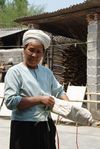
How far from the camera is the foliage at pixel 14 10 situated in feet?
156

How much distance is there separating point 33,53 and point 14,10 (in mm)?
46168

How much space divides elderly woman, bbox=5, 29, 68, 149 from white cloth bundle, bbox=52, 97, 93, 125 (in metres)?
0.07

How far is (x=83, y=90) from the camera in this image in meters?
12.2

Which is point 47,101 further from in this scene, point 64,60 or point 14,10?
point 14,10

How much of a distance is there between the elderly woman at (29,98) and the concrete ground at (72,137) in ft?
13.8

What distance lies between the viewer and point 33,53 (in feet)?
11.3

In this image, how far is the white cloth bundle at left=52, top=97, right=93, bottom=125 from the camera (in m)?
3.32

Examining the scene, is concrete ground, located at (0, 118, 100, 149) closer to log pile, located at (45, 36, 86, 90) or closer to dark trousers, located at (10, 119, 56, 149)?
log pile, located at (45, 36, 86, 90)

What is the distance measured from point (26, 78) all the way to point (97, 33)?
29.5ft

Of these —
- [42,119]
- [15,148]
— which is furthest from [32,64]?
[15,148]

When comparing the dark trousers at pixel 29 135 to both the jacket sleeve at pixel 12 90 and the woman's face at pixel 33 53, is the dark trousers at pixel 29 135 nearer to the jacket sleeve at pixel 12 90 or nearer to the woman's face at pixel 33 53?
the jacket sleeve at pixel 12 90

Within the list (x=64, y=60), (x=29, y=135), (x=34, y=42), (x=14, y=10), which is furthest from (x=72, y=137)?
(x=14, y=10)

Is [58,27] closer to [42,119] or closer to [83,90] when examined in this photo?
[83,90]

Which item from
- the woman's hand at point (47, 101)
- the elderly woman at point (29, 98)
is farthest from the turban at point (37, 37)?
the woman's hand at point (47, 101)
